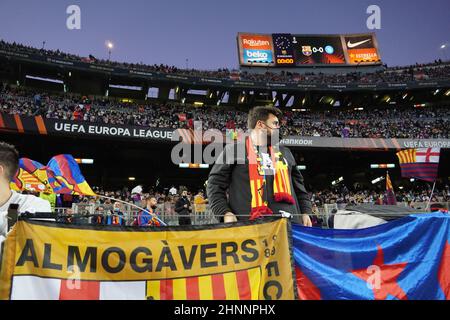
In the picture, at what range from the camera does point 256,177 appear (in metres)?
3.50

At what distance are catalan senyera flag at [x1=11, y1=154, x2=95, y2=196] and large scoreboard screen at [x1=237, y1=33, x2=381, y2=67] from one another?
3060cm

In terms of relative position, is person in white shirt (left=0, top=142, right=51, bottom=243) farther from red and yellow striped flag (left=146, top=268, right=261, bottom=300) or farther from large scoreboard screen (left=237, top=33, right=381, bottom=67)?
large scoreboard screen (left=237, top=33, right=381, bottom=67)

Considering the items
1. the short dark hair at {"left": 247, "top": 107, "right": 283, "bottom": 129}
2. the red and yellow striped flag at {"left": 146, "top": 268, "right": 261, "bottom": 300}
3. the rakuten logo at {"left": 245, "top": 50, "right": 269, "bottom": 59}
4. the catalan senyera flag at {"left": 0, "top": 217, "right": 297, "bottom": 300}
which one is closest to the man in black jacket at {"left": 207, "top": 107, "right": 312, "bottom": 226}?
the short dark hair at {"left": 247, "top": 107, "right": 283, "bottom": 129}

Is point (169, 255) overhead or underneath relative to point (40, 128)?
underneath

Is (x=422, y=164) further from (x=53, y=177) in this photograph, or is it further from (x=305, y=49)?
(x=305, y=49)

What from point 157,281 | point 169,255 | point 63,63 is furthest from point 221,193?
point 63,63

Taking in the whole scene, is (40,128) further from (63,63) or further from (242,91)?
(242,91)

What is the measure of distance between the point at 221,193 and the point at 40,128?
63.7 feet

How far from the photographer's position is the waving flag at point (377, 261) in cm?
325

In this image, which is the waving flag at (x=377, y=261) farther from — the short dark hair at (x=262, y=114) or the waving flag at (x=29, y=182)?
the waving flag at (x=29, y=182)

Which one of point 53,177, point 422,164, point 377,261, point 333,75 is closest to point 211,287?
point 377,261

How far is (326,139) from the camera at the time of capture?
25484 millimetres

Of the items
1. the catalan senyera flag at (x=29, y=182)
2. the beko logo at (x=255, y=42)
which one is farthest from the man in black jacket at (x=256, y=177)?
the beko logo at (x=255, y=42)

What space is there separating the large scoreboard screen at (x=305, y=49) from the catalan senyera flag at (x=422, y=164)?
29.5 metres
